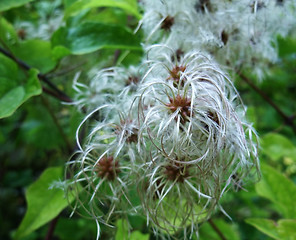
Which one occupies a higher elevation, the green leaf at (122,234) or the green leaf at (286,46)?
the green leaf at (286,46)

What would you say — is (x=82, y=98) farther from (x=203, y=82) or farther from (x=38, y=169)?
(x=38, y=169)

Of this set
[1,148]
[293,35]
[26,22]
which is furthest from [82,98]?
[293,35]

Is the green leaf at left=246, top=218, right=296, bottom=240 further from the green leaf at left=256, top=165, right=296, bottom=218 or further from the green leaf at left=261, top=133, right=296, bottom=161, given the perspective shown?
the green leaf at left=261, top=133, right=296, bottom=161

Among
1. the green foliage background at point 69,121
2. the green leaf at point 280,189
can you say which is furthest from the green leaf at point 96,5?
the green leaf at point 280,189

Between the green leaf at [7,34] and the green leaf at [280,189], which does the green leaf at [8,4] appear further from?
the green leaf at [280,189]

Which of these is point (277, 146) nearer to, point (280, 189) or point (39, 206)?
point (280, 189)

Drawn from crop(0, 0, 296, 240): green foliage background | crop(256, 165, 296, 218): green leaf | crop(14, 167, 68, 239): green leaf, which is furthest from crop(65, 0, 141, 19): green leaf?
crop(256, 165, 296, 218): green leaf
